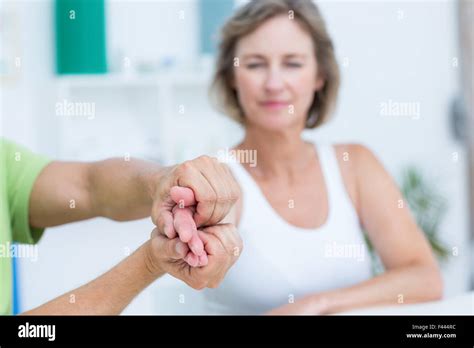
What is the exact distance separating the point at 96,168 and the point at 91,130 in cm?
59

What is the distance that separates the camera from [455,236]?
1.79 metres

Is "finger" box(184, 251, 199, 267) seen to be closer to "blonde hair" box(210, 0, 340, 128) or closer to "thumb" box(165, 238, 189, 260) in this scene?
"thumb" box(165, 238, 189, 260)

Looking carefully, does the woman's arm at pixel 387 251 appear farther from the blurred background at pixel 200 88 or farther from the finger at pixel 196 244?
the finger at pixel 196 244

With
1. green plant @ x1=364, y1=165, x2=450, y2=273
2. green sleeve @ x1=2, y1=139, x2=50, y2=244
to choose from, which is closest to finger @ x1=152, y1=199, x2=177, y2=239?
green sleeve @ x1=2, y1=139, x2=50, y2=244

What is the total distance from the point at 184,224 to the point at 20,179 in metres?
0.44

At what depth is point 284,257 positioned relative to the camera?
1.39 metres

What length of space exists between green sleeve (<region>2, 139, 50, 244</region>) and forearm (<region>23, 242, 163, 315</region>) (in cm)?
20

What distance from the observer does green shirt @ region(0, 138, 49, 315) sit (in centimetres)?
106

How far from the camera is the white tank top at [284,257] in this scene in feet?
4.49

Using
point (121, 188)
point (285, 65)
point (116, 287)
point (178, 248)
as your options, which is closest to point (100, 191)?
point (121, 188)

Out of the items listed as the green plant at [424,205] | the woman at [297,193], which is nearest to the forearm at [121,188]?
the woman at [297,193]
